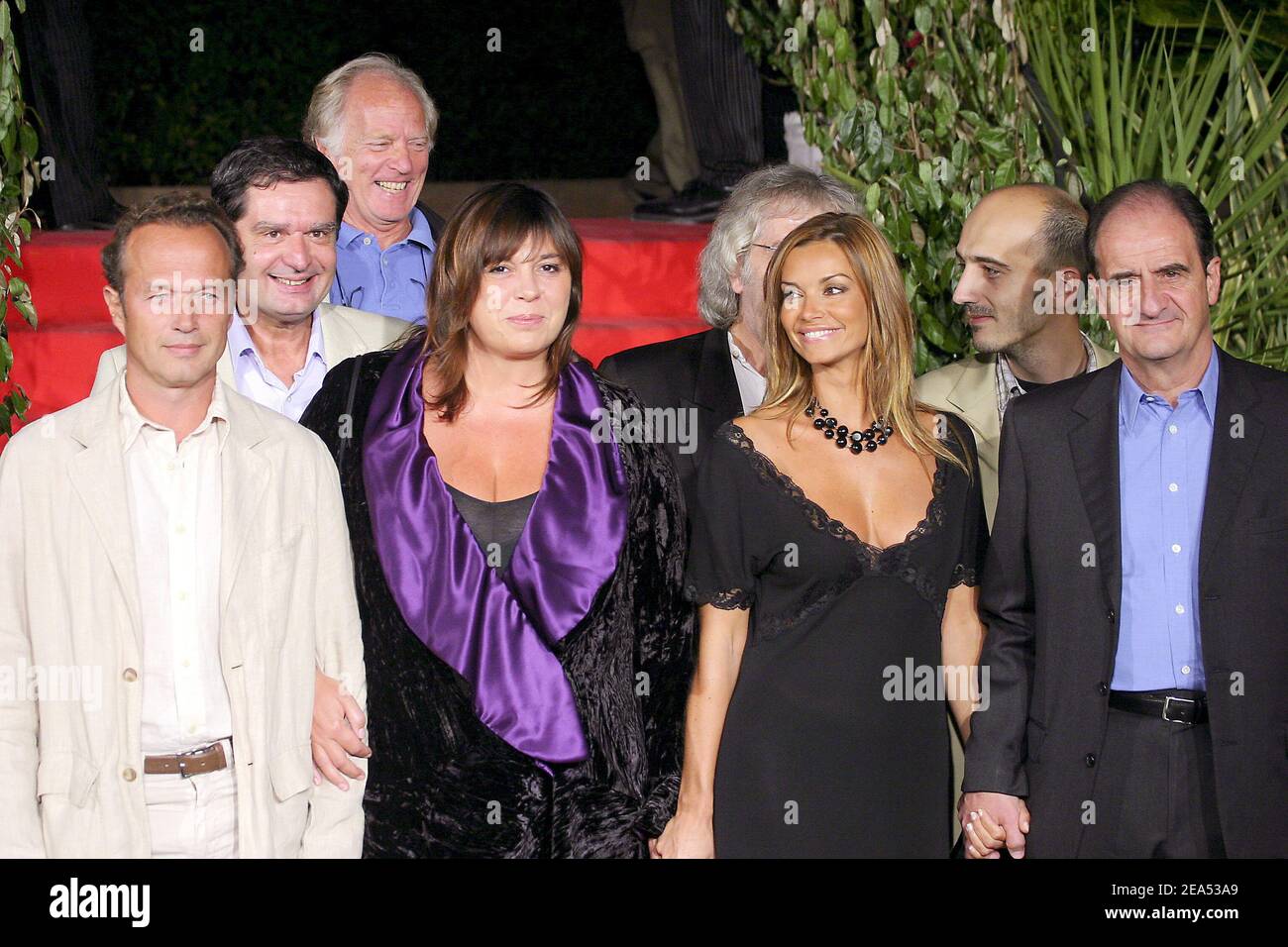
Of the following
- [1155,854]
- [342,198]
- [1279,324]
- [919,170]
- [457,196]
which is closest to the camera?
[1155,854]

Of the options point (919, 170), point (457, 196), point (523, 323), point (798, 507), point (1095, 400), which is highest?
point (457, 196)

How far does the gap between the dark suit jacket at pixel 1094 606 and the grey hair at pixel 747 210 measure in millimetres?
704

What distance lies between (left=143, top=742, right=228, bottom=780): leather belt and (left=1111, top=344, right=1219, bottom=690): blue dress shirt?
139 cm

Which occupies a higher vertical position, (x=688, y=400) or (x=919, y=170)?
(x=919, y=170)

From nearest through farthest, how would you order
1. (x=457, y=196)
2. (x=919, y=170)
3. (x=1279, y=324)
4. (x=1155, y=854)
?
(x=1155, y=854)
(x=919, y=170)
(x=1279, y=324)
(x=457, y=196)

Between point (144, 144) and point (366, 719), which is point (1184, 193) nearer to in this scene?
point (366, 719)

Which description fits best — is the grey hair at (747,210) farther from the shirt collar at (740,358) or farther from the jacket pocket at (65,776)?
the jacket pocket at (65,776)

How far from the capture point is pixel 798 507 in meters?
2.58

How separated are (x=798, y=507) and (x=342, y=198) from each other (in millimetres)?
1123

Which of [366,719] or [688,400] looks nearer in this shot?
[366,719]

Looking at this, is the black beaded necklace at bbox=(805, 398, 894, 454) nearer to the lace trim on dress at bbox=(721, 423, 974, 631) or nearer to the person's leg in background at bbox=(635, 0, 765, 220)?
the lace trim on dress at bbox=(721, 423, 974, 631)

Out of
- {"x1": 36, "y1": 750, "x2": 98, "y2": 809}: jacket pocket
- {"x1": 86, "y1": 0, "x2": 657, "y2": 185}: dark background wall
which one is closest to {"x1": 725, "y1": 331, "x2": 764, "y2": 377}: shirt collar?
{"x1": 36, "y1": 750, "x2": 98, "y2": 809}: jacket pocket

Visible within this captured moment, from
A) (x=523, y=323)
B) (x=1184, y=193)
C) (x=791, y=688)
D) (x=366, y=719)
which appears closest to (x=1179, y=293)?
(x=1184, y=193)

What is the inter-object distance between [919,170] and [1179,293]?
1080 mm
